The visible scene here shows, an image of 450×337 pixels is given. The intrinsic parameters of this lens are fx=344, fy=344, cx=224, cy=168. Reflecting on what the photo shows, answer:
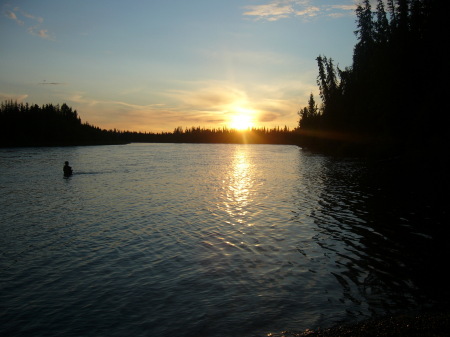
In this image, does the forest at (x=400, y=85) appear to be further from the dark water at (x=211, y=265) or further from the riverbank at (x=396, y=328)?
the riverbank at (x=396, y=328)

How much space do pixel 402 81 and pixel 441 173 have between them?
20.0 meters

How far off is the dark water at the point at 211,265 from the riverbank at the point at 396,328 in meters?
0.53

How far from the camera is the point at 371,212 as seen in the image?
2570cm

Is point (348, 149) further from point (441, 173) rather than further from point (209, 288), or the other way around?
point (209, 288)

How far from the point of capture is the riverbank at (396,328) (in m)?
8.58

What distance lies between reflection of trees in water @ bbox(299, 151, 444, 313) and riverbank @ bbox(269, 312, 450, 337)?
42.7 inches

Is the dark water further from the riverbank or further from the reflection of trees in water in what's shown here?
the riverbank

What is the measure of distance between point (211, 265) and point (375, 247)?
8507mm

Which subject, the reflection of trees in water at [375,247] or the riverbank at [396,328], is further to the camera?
the reflection of trees in water at [375,247]

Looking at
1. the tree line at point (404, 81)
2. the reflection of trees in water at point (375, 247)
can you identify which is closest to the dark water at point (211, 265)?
the reflection of trees in water at point (375, 247)

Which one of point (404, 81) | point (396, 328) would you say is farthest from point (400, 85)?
point (396, 328)

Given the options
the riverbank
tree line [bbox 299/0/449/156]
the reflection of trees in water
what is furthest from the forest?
the riverbank

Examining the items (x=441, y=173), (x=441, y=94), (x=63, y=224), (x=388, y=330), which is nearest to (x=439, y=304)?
(x=388, y=330)

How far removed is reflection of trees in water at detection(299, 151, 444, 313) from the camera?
1209 centimetres
